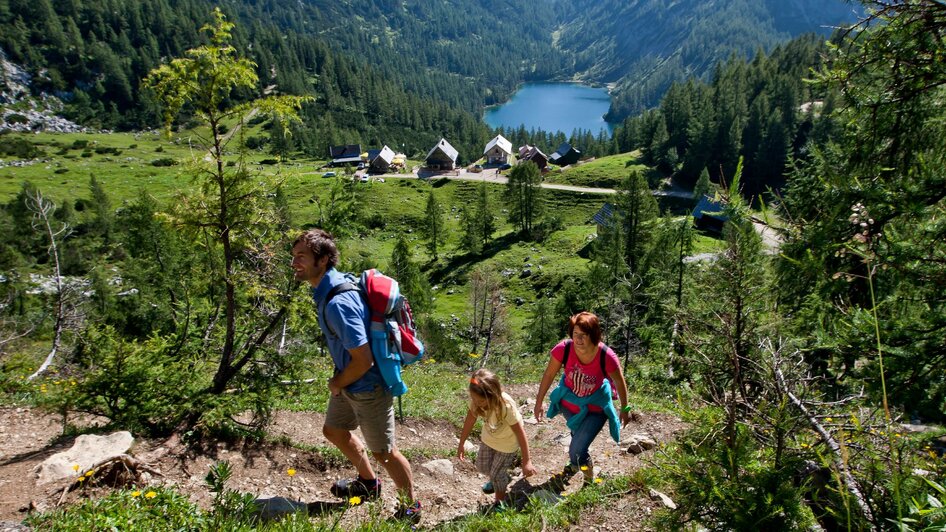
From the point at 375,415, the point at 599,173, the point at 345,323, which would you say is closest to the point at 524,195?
the point at 599,173

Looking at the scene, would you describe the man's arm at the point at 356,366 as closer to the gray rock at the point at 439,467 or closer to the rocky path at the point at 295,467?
the rocky path at the point at 295,467

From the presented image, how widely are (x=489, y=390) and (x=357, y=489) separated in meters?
1.88

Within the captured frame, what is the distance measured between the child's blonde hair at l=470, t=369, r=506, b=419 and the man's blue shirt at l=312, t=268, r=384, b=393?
1020 millimetres

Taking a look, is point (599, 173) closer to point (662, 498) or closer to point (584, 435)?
point (584, 435)

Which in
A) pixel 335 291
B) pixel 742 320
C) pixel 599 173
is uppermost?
pixel 335 291

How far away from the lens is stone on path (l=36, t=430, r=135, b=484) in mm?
4637

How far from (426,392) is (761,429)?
334 inches

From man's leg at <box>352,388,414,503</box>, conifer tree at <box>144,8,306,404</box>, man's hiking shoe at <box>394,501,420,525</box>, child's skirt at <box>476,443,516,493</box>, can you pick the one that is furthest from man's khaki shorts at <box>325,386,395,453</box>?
conifer tree at <box>144,8,306,404</box>

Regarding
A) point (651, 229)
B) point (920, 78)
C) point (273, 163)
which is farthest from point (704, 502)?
point (651, 229)

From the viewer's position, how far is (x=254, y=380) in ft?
22.6

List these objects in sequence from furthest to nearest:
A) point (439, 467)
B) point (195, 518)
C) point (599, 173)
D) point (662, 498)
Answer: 1. point (599, 173)
2. point (439, 467)
3. point (662, 498)
4. point (195, 518)

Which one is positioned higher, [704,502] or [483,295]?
[704,502]

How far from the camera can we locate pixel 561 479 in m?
5.77

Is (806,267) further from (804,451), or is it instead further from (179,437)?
(179,437)
